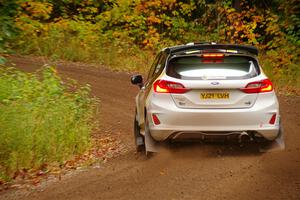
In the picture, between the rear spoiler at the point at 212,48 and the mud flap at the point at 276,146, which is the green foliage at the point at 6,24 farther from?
the mud flap at the point at 276,146

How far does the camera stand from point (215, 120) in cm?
893

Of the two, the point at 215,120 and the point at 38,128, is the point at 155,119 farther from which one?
the point at 38,128

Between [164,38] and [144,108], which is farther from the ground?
[144,108]

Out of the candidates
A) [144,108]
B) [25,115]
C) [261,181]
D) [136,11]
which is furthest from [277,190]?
[136,11]

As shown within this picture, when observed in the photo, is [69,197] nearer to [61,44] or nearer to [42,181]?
[42,181]

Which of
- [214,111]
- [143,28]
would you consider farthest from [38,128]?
[143,28]

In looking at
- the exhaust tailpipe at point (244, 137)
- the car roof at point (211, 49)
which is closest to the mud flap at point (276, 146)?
the exhaust tailpipe at point (244, 137)

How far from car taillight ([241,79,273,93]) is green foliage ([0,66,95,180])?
3.15m

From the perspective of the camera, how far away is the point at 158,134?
9203 mm

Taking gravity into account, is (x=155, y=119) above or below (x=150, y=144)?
above

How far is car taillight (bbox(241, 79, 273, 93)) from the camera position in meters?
9.07

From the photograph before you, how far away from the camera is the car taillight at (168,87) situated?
356 inches

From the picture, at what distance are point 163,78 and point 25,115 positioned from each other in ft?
7.73

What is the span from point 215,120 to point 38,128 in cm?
287
